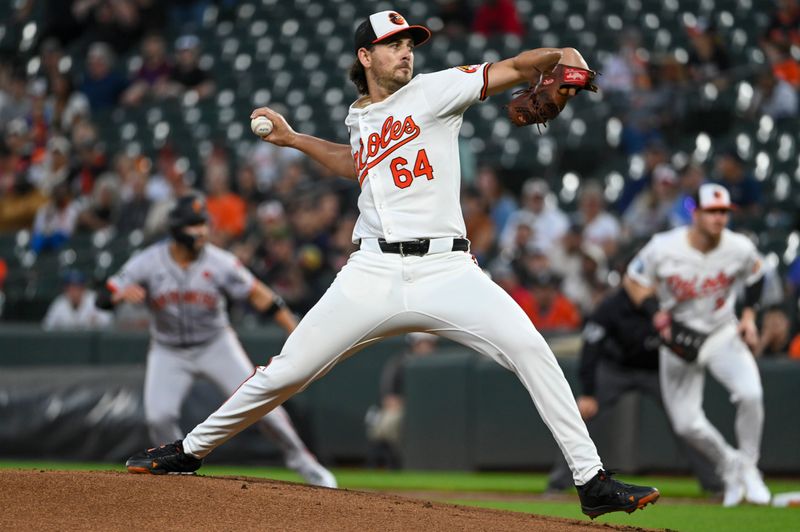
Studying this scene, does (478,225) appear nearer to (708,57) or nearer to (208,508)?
(708,57)

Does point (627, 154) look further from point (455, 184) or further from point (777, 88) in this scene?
point (455, 184)

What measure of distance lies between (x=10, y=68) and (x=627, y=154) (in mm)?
9614

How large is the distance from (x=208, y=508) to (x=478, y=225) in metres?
8.17

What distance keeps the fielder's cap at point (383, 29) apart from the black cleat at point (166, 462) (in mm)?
1987

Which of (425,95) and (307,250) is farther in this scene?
(307,250)

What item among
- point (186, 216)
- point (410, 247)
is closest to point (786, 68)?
point (186, 216)

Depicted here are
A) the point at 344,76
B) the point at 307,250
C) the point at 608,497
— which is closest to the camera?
the point at 608,497

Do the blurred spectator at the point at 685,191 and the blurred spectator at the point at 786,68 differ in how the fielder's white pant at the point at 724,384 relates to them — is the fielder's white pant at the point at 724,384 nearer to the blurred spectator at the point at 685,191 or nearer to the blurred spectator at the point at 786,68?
the blurred spectator at the point at 685,191

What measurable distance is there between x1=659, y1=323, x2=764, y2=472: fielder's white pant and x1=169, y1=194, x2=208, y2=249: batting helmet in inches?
126

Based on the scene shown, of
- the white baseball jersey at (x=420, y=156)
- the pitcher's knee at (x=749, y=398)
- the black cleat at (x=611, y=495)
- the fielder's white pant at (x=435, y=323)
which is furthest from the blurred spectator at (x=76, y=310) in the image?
the black cleat at (x=611, y=495)

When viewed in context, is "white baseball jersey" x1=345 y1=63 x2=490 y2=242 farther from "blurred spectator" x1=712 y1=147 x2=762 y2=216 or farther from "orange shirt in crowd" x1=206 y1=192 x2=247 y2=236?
"orange shirt in crowd" x1=206 y1=192 x2=247 y2=236

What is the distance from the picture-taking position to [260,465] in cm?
1144

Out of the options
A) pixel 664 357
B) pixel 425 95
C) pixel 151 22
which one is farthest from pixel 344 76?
pixel 425 95

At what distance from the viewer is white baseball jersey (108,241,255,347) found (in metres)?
8.27
